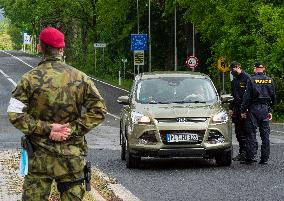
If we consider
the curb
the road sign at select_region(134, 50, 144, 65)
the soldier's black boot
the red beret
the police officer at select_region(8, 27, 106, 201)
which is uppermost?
Answer: the red beret

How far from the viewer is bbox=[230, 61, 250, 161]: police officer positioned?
1543 centimetres

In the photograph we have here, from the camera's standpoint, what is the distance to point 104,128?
29.8 m

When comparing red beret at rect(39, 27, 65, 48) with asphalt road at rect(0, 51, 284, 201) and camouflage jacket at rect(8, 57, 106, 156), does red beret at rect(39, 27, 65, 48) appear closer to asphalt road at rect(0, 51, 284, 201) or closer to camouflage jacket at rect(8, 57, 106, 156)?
camouflage jacket at rect(8, 57, 106, 156)

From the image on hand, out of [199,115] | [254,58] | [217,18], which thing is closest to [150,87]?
[199,115]

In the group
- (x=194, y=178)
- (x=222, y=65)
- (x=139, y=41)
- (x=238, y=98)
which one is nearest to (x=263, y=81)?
(x=238, y=98)

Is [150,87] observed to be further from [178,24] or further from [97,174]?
[178,24]

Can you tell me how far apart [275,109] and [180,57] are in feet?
88.5

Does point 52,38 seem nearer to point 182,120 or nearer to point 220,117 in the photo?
point 182,120

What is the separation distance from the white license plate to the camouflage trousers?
7.86m

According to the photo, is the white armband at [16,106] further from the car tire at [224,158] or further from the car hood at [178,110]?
the car tire at [224,158]

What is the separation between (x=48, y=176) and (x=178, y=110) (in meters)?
8.19

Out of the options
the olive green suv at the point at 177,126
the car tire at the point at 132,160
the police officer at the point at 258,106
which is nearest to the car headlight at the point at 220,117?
the olive green suv at the point at 177,126

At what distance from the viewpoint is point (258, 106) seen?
15031mm

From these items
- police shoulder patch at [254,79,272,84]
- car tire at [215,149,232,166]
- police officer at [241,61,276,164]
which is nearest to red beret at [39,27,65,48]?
car tire at [215,149,232,166]
